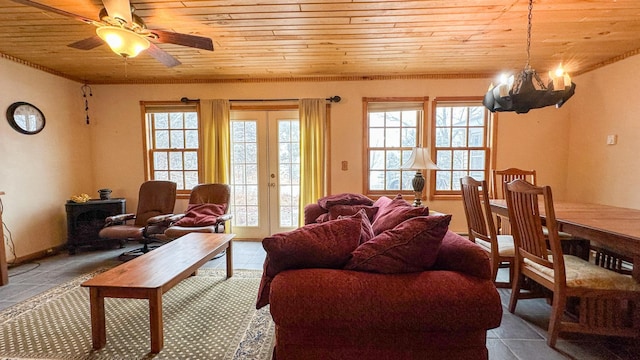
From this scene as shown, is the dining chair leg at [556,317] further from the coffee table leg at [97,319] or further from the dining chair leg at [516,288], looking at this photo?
the coffee table leg at [97,319]

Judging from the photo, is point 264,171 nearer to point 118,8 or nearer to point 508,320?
point 118,8

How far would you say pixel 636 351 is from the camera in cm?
173

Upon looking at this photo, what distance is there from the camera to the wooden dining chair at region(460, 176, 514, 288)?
228 cm

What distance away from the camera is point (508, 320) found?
6.83 ft

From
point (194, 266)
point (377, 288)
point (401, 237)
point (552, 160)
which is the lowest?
point (194, 266)

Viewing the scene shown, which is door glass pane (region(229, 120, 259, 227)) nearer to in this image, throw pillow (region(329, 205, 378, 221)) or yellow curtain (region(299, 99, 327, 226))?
yellow curtain (region(299, 99, 327, 226))

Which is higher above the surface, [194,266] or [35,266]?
[194,266]

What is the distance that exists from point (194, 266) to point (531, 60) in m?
4.32

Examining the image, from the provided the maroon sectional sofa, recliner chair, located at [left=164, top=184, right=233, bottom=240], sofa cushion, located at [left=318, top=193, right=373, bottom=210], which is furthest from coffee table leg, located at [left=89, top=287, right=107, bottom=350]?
sofa cushion, located at [left=318, top=193, right=373, bottom=210]

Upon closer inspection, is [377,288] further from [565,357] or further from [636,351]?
[636,351]

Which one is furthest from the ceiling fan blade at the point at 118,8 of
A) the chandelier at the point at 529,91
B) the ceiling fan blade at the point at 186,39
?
the chandelier at the point at 529,91

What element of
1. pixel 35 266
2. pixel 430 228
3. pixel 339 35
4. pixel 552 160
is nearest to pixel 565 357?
pixel 430 228

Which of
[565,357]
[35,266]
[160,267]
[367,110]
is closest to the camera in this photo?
[565,357]

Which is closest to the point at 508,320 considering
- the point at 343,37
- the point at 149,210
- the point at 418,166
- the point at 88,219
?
the point at 418,166
